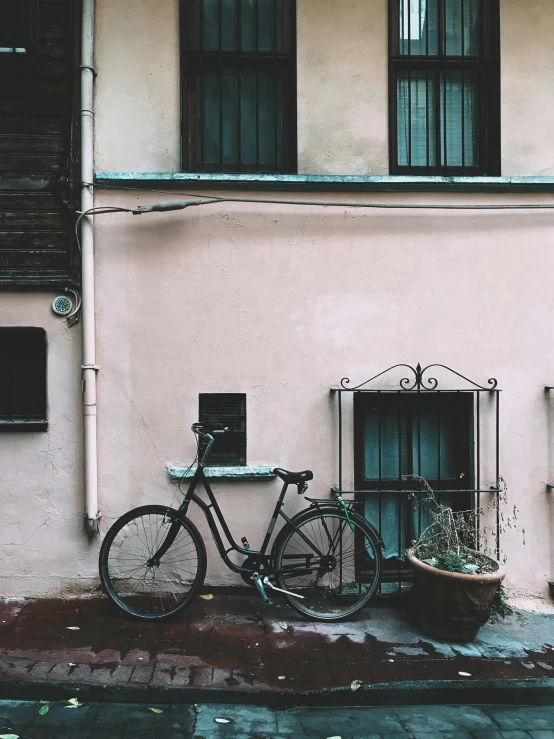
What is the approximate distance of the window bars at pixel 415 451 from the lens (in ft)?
18.1

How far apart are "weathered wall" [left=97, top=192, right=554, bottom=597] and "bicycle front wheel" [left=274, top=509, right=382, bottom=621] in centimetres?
37

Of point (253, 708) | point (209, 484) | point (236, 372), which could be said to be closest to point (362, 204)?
point (236, 372)

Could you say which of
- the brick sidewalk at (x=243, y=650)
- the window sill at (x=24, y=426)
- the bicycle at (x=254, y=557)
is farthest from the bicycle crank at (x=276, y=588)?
the window sill at (x=24, y=426)

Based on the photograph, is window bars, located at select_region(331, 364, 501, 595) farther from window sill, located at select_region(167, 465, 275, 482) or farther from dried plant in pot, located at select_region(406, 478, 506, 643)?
window sill, located at select_region(167, 465, 275, 482)

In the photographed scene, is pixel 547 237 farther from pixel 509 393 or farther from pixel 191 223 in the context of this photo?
pixel 191 223

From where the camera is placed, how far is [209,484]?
17.7 ft

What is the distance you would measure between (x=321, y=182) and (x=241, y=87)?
50.8 inches

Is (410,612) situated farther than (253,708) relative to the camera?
Yes

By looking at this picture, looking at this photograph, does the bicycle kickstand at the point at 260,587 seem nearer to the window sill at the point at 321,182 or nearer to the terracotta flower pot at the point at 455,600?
the terracotta flower pot at the point at 455,600

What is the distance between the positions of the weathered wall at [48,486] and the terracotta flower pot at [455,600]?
2.81m

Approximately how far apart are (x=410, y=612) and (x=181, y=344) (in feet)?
9.81

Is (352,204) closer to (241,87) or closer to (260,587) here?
(241,87)

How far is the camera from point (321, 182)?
5422 millimetres

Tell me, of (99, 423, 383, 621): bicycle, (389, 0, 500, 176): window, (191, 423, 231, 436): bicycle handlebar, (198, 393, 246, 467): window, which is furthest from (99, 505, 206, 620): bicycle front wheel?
(389, 0, 500, 176): window
